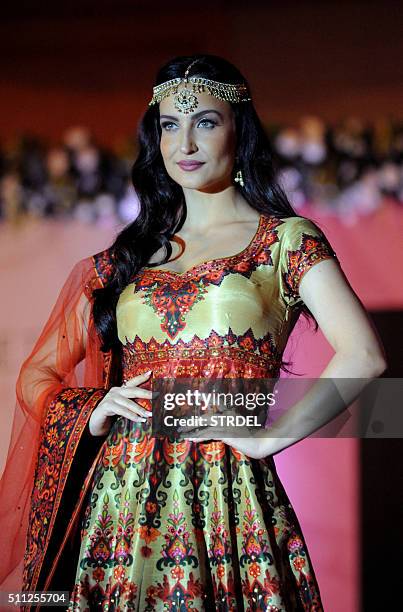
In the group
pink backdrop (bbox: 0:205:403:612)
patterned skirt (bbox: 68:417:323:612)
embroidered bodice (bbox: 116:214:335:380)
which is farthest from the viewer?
pink backdrop (bbox: 0:205:403:612)

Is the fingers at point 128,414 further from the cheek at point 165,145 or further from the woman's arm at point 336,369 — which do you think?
the cheek at point 165,145

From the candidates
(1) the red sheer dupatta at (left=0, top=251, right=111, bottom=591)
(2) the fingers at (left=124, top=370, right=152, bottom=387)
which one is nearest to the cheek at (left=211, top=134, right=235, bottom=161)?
(1) the red sheer dupatta at (left=0, top=251, right=111, bottom=591)

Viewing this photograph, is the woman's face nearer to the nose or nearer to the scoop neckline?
the nose

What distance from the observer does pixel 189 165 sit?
1.97 meters

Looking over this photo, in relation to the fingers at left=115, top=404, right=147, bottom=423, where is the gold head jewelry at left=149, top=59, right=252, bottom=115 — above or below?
above

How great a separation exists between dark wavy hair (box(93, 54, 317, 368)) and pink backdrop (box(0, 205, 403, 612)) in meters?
0.94

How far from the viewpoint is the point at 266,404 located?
6.21 ft

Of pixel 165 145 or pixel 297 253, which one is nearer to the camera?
pixel 297 253

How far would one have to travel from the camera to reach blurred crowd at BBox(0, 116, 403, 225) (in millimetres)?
3346

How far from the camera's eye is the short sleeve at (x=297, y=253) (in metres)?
1.87

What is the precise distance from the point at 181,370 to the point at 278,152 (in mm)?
1675

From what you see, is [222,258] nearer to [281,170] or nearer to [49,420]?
[49,420]

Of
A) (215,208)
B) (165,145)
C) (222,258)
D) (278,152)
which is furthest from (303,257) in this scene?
(278,152)

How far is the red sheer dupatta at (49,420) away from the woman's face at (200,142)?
26cm
